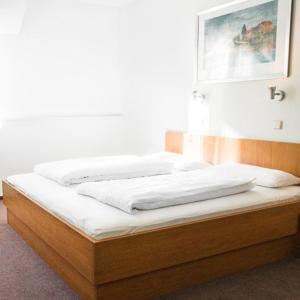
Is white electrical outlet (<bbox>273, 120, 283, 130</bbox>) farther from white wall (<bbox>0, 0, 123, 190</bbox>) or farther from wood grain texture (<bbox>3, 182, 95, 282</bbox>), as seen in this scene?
white wall (<bbox>0, 0, 123, 190</bbox>)

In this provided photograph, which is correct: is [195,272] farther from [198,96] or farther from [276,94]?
[198,96]

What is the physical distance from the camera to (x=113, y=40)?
4996 millimetres

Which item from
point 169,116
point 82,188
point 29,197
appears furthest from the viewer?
point 169,116

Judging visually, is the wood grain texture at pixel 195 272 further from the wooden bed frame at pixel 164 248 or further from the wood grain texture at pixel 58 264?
the wood grain texture at pixel 58 264

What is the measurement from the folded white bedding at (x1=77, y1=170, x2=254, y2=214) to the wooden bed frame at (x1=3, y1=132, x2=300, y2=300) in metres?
0.19

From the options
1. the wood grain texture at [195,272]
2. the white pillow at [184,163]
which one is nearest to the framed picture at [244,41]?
the white pillow at [184,163]

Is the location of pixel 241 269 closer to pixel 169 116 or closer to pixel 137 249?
pixel 137 249

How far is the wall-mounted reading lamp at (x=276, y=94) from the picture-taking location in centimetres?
308

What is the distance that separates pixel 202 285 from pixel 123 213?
625 mm

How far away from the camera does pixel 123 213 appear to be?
2195 mm

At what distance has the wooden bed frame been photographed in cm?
199

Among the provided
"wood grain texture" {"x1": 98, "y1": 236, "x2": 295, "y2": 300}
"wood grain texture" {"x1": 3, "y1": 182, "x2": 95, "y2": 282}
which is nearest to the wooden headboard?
"wood grain texture" {"x1": 98, "y1": 236, "x2": 295, "y2": 300}

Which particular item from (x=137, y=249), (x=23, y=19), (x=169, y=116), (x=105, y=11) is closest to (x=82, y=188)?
(x=137, y=249)

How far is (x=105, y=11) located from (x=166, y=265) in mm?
3615
